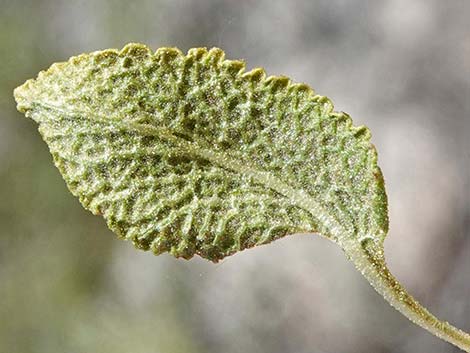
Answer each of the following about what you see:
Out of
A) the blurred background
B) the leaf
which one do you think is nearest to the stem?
the leaf

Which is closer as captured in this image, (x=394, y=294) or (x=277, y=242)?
(x=394, y=294)

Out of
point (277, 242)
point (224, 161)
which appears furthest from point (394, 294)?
point (277, 242)

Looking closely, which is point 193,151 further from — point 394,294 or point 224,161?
point 394,294

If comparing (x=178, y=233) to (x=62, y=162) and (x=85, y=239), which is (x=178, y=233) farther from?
(x=85, y=239)

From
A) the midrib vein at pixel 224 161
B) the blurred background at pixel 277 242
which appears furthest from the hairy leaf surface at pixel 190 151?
the blurred background at pixel 277 242

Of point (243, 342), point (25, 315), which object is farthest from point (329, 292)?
point (25, 315)

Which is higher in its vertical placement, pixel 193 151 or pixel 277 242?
pixel 277 242
